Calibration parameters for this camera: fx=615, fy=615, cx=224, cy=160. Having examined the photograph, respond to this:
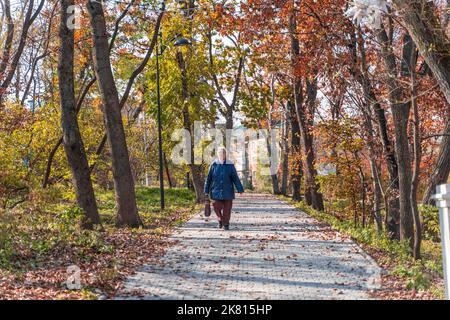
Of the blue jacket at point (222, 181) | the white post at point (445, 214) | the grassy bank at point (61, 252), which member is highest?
the blue jacket at point (222, 181)

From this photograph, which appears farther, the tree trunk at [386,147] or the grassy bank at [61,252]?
the tree trunk at [386,147]

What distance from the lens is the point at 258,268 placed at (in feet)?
32.4

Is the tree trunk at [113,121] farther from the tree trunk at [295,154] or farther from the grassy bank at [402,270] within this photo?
the tree trunk at [295,154]

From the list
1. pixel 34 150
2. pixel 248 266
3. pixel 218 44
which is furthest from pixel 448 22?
pixel 218 44

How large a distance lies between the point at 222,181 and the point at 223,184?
78mm

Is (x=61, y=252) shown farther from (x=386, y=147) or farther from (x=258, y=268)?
(x=386, y=147)

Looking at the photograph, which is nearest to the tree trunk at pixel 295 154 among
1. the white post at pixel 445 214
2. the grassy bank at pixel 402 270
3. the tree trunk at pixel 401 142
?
the grassy bank at pixel 402 270

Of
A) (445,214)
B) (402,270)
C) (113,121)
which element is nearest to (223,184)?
(113,121)

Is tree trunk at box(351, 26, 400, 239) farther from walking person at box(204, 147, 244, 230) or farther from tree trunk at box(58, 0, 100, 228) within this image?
tree trunk at box(58, 0, 100, 228)

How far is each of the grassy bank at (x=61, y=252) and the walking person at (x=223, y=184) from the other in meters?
1.50

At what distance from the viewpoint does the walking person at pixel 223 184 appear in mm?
14984

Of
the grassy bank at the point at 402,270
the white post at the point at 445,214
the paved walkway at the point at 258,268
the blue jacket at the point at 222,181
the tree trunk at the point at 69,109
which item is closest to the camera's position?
the white post at the point at 445,214

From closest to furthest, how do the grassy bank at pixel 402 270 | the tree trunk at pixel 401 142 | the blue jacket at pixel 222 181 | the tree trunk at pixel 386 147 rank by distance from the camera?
1. the grassy bank at pixel 402 270
2. the tree trunk at pixel 401 142
3. the blue jacket at pixel 222 181
4. the tree trunk at pixel 386 147

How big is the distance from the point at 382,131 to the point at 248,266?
25.6ft
